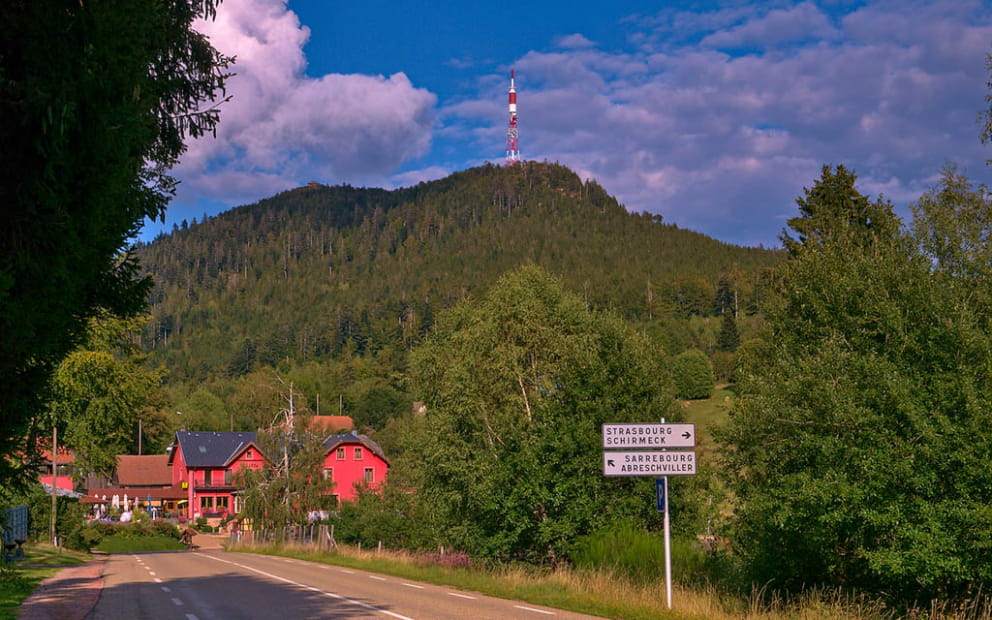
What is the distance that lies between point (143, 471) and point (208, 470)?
16186 millimetres

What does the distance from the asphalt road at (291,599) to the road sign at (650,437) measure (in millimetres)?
3350

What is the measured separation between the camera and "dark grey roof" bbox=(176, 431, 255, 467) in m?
89.6

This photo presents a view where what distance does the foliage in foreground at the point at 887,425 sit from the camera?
1462 centimetres

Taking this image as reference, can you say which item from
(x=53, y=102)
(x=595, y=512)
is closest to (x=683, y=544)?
(x=595, y=512)

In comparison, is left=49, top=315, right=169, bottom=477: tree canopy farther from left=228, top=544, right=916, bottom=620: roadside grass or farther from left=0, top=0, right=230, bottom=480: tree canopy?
left=0, top=0, right=230, bottom=480: tree canopy

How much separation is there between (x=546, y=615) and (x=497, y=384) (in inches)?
685

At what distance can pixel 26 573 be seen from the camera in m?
26.8

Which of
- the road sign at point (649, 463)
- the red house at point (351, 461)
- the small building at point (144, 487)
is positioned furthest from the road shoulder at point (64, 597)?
the small building at point (144, 487)

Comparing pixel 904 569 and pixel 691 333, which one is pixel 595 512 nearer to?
pixel 904 569

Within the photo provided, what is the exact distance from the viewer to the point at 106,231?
29.5 feet

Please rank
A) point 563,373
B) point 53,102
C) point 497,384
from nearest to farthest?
point 53,102 < point 563,373 < point 497,384

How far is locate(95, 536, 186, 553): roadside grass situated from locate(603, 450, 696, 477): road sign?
50.9m

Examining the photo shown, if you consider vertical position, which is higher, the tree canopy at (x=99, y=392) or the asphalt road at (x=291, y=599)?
the tree canopy at (x=99, y=392)

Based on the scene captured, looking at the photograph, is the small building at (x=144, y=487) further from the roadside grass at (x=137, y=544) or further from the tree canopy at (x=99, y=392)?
the tree canopy at (x=99, y=392)
